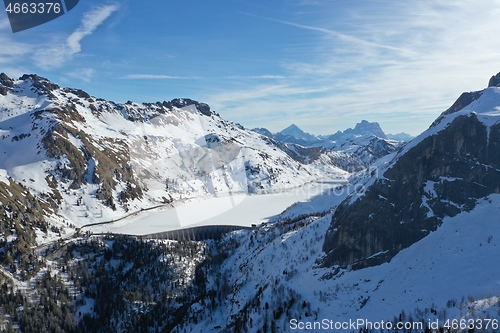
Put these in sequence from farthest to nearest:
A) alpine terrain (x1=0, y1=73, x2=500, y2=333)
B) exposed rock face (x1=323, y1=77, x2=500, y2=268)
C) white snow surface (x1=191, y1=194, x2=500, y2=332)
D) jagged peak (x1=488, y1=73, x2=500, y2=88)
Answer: jagged peak (x1=488, y1=73, x2=500, y2=88), exposed rock face (x1=323, y1=77, x2=500, y2=268), alpine terrain (x1=0, y1=73, x2=500, y2=333), white snow surface (x1=191, y1=194, x2=500, y2=332)

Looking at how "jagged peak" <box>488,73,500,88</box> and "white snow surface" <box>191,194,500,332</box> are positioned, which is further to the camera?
"jagged peak" <box>488,73,500,88</box>

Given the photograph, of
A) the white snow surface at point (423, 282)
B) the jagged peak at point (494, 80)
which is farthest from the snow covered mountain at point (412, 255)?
the jagged peak at point (494, 80)

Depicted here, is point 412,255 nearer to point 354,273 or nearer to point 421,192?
point 354,273

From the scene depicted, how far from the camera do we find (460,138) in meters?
72.3

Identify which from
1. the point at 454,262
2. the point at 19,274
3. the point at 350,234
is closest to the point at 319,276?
the point at 350,234

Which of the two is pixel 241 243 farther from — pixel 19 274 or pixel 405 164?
pixel 405 164

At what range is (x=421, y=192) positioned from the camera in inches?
2810

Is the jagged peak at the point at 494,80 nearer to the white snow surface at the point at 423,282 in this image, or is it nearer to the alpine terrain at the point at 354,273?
the alpine terrain at the point at 354,273

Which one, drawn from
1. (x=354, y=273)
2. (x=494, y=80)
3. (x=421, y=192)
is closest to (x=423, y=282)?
(x=354, y=273)

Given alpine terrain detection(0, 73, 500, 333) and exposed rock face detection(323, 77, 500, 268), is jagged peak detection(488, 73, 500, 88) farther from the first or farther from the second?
exposed rock face detection(323, 77, 500, 268)

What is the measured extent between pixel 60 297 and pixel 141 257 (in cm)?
3699

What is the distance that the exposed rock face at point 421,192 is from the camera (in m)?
67.2

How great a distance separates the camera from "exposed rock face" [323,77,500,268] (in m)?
67.2

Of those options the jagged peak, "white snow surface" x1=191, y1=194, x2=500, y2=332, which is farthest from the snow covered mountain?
the jagged peak
